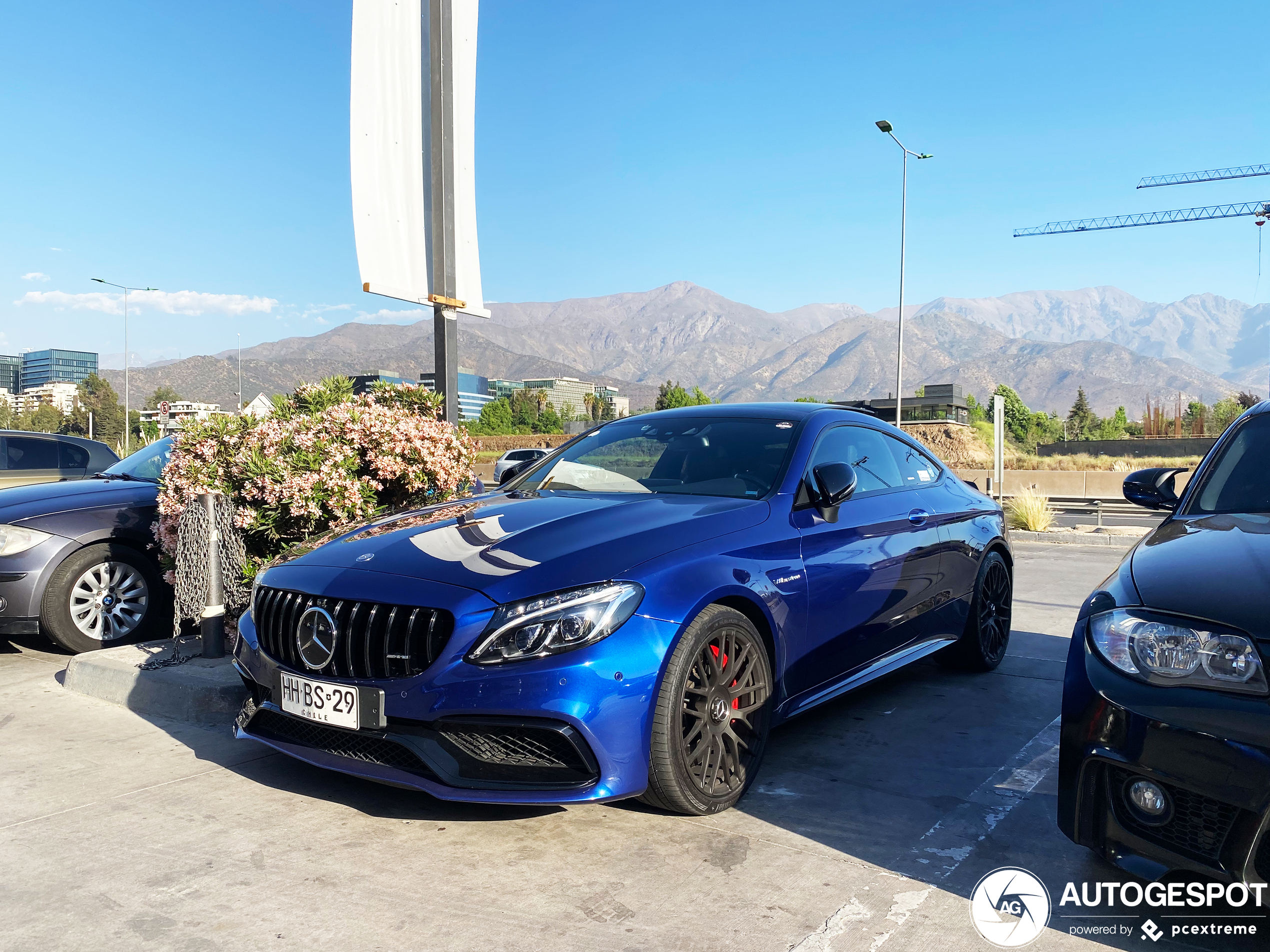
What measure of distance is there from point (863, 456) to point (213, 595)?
3.51 m

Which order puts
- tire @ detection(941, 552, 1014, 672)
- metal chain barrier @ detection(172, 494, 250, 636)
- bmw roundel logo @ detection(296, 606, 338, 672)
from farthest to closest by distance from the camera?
tire @ detection(941, 552, 1014, 672) < metal chain barrier @ detection(172, 494, 250, 636) < bmw roundel logo @ detection(296, 606, 338, 672)

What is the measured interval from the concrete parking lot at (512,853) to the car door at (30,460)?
568cm

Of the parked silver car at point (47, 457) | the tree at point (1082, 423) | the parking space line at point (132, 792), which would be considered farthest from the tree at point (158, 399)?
the parking space line at point (132, 792)

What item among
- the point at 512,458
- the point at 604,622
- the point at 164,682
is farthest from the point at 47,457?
the point at 512,458

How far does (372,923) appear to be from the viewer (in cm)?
256

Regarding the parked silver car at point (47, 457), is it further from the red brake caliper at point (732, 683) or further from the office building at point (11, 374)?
the office building at point (11, 374)

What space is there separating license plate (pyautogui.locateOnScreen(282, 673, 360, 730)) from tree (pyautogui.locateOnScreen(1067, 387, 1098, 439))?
231ft

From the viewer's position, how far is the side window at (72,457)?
952 cm

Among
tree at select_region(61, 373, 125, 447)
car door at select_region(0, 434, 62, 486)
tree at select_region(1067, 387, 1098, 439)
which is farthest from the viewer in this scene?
tree at select_region(61, 373, 125, 447)

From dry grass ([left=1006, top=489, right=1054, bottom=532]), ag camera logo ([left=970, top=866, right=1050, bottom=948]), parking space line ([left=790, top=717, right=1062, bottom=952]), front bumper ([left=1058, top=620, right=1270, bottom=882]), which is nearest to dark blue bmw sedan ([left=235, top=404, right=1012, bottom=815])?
parking space line ([left=790, top=717, right=1062, bottom=952])

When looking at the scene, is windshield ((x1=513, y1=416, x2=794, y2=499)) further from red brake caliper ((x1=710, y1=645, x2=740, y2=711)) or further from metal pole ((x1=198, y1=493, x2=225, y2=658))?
metal pole ((x1=198, y1=493, x2=225, y2=658))

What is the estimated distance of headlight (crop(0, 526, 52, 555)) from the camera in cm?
568

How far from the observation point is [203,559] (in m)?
5.14

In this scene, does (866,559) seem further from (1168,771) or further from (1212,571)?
(1168,771)
